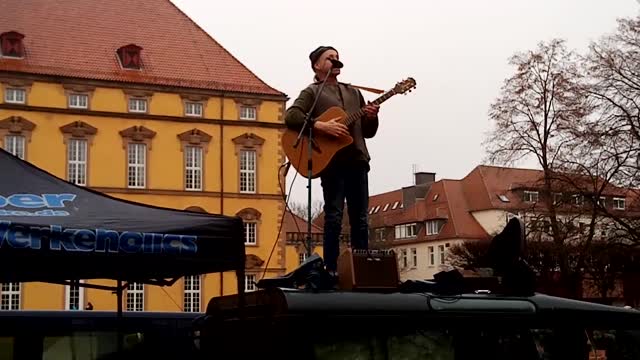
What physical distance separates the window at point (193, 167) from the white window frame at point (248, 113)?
2.80 meters

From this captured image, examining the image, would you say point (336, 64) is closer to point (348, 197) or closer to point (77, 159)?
point (348, 197)

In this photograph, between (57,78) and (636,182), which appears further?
(57,78)

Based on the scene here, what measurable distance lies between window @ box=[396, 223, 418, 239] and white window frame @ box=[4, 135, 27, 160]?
125ft

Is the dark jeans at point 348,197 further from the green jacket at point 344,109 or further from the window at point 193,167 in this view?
the window at point 193,167

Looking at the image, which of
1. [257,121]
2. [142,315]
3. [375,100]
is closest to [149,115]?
[257,121]

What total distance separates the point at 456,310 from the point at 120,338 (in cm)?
512

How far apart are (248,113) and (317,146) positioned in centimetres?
4180

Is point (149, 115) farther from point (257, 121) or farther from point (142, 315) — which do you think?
point (142, 315)

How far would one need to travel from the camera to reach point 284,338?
14.3 feet

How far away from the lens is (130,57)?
47.9 metres

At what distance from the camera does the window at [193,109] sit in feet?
156

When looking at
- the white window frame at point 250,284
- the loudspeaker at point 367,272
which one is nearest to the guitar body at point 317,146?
the white window frame at point 250,284

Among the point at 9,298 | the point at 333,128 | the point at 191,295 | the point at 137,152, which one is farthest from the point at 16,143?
the point at 333,128

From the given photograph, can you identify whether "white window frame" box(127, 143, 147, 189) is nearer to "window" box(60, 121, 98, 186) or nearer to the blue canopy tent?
"window" box(60, 121, 98, 186)
